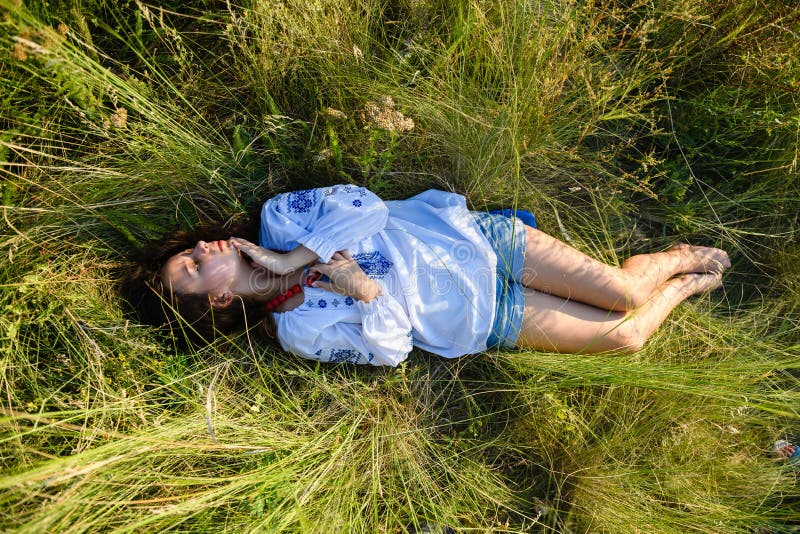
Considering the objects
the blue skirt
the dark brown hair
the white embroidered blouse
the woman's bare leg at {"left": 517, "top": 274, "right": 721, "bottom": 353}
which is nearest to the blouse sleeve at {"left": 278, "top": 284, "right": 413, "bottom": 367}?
the white embroidered blouse

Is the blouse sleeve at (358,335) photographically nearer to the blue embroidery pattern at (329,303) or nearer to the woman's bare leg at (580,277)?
the blue embroidery pattern at (329,303)

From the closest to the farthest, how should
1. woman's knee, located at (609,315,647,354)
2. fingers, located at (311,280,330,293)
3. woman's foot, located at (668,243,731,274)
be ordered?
fingers, located at (311,280,330,293) < woman's knee, located at (609,315,647,354) < woman's foot, located at (668,243,731,274)

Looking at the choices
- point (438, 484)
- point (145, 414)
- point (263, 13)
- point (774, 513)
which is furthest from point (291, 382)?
point (774, 513)

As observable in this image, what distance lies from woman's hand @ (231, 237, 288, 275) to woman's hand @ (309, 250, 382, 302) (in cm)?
15

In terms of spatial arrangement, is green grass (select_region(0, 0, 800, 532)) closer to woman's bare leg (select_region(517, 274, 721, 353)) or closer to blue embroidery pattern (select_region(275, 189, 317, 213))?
woman's bare leg (select_region(517, 274, 721, 353))

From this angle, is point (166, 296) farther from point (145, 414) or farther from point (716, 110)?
point (716, 110)

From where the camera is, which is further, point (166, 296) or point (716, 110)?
point (716, 110)

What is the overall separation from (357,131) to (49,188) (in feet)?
4.89

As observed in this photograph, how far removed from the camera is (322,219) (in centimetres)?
221

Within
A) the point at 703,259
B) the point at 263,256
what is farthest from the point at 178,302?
the point at 703,259

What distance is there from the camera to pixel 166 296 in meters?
2.18

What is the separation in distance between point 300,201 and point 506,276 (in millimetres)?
1071

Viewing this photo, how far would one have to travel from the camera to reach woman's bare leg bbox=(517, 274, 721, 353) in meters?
2.36

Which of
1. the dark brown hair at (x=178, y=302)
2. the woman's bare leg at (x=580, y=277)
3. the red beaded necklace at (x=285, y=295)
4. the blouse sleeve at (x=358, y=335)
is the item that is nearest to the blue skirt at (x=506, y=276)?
the woman's bare leg at (x=580, y=277)
